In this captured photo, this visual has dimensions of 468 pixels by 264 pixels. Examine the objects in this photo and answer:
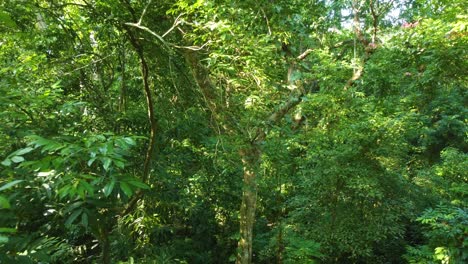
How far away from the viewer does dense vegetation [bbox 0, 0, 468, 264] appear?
2127mm

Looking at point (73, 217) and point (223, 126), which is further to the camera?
point (223, 126)

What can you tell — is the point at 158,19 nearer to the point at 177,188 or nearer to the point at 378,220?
the point at 177,188

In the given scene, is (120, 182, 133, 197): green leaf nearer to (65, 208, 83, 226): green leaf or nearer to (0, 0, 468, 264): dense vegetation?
(0, 0, 468, 264): dense vegetation

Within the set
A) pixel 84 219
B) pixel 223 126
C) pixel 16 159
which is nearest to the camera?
pixel 16 159

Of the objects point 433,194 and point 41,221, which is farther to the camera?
point 433,194

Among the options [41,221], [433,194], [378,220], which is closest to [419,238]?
[433,194]

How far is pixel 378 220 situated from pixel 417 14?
307cm

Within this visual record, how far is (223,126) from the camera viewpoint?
3172mm

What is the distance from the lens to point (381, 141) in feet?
14.8

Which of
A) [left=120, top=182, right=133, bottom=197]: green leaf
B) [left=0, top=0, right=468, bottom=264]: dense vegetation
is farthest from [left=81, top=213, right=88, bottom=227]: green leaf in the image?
[left=120, top=182, right=133, bottom=197]: green leaf

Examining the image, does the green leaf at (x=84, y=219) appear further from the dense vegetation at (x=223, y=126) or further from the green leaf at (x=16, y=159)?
the green leaf at (x=16, y=159)

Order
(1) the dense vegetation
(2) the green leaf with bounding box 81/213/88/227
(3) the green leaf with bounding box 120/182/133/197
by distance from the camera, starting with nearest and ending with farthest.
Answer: (3) the green leaf with bounding box 120/182/133/197 < (2) the green leaf with bounding box 81/213/88/227 < (1) the dense vegetation

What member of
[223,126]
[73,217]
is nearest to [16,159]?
[73,217]

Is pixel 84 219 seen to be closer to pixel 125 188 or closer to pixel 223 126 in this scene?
pixel 125 188
